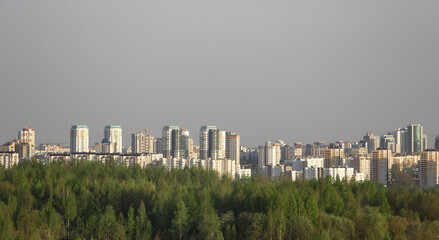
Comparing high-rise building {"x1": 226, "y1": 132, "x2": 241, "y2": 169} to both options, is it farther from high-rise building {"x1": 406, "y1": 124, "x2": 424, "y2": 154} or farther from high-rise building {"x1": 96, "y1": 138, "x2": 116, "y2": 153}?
high-rise building {"x1": 406, "y1": 124, "x2": 424, "y2": 154}

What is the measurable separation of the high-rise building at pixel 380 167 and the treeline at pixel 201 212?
25.8m

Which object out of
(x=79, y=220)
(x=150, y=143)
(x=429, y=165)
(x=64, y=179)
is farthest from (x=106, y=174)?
(x=150, y=143)

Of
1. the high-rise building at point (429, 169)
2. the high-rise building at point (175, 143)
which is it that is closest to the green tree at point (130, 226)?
the high-rise building at point (429, 169)

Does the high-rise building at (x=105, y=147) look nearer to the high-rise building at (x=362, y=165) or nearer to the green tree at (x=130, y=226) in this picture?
the high-rise building at (x=362, y=165)

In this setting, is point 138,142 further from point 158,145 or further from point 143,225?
point 143,225

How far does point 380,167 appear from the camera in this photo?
149ft

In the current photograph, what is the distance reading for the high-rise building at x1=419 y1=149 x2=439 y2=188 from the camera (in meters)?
41.6

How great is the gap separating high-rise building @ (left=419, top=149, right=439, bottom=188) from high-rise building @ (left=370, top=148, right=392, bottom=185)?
9.29 feet

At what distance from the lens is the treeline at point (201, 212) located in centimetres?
1554

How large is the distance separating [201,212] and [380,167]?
30997 millimetres

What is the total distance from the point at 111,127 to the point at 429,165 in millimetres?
32760

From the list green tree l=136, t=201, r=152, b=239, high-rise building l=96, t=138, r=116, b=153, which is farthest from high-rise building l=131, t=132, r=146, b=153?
green tree l=136, t=201, r=152, b=239

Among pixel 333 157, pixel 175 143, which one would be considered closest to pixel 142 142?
pixel 175 143

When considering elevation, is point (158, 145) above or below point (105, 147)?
above
